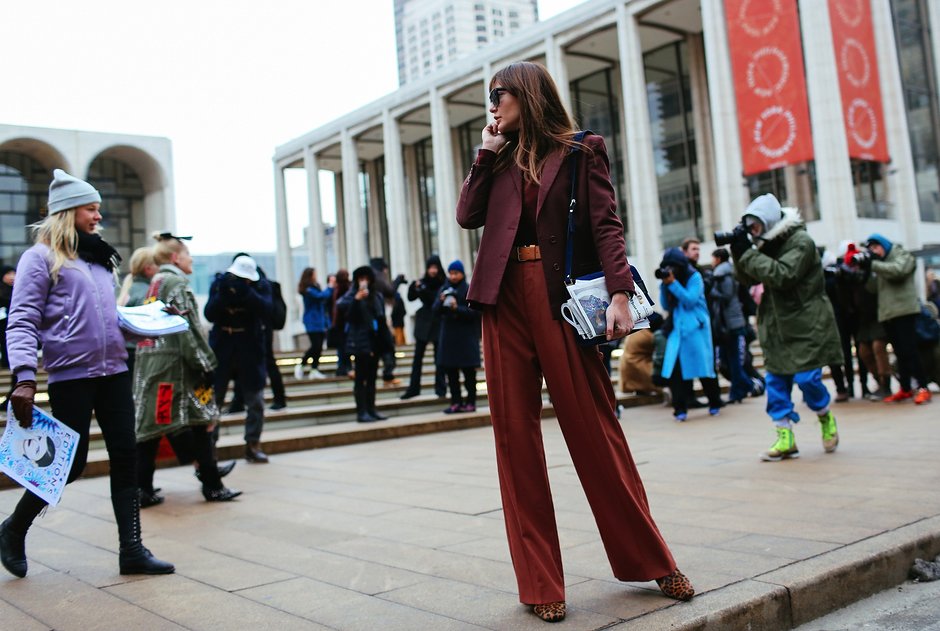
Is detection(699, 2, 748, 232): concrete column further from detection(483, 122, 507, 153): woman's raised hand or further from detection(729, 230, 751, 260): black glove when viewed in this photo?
detection(483, 122, 507, 153): woman's raised hand

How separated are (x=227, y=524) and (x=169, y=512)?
0.73m

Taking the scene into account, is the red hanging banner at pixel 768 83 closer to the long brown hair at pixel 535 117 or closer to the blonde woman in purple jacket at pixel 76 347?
the long brown hair at pixel 535 117

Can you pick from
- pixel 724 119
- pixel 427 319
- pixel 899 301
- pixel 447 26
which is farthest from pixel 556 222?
pixel 447 26

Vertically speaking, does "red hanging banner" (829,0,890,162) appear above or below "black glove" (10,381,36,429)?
above

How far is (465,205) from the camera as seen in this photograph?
10.6ft

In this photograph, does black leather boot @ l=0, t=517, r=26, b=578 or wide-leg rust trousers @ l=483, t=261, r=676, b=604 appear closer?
wide-leg rust trousers @ l=483, t=261, r=676, b=604

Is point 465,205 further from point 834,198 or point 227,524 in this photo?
point 834,198

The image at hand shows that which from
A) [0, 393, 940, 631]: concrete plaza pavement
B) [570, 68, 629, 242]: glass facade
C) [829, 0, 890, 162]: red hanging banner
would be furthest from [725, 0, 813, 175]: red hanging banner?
[0, 393, 940, 631]: concrete plaza pavement

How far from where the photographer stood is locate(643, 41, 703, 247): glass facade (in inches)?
1497

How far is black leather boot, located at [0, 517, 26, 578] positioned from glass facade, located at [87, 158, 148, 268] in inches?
1144

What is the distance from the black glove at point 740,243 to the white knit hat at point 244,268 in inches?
157

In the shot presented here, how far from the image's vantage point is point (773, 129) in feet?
101

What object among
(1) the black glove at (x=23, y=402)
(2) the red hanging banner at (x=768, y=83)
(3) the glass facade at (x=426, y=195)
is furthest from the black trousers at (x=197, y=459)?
(3) the glass facade at (x=426, y=195)

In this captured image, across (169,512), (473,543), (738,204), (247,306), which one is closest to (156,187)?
(738,204)
